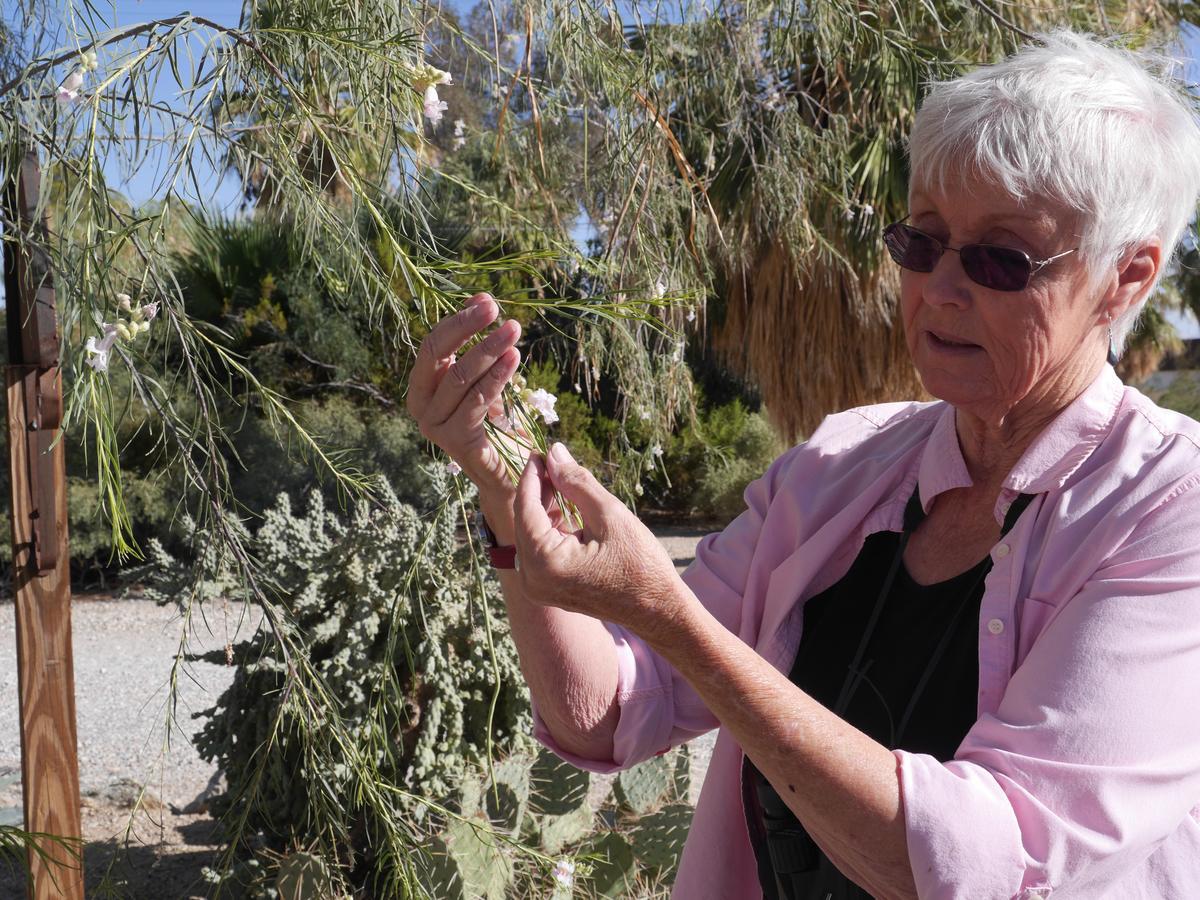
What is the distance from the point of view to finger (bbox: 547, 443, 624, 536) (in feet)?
3.21

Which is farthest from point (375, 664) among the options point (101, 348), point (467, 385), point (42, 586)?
point (467, 385)

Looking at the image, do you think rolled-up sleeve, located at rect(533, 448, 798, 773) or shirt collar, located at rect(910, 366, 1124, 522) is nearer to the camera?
shirt collar, located at rect(910, 366, 1124, 522)

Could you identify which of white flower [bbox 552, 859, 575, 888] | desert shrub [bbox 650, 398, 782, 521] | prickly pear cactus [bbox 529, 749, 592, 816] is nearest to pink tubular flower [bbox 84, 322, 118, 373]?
white flower [bbox 552, 859, 575, 888]

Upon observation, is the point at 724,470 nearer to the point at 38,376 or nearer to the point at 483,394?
the point at 38,376

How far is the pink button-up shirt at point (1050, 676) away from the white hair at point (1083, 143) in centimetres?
17

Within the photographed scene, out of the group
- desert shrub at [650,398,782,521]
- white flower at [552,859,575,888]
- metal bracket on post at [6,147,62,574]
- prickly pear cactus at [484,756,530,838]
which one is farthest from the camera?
desert shrub at [650,398,782,521]

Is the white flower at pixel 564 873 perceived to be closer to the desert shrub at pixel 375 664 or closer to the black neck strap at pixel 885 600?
the desert shrub at pixel 375 664

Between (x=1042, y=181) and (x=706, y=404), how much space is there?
10570 millimetres

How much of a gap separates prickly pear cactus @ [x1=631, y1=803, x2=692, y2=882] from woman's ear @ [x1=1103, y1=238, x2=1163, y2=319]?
192 centimetres

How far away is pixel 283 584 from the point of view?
293 cm

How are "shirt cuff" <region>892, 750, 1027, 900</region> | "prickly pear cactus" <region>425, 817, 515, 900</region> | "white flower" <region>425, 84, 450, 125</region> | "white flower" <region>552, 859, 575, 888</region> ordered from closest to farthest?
"shirt cuff" <region>892, 750, 1027, 900</region>, "white flower" <region>425, 84, 450, 125</region>, "white flower" <region>552, 859, 575, 888</region>, "prickly pear cactus" <region>425, 817, 515, 900</region>

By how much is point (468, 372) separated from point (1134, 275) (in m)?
0.66

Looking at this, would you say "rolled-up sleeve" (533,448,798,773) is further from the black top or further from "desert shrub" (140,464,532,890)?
"desert shrub" (140,464,532,890)

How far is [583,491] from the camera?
38.8 inches
